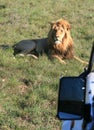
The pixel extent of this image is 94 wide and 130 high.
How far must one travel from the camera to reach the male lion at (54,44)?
8328mm

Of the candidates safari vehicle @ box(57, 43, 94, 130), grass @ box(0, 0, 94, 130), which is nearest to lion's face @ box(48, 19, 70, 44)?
grass @ box(0, 0, 94, 130)

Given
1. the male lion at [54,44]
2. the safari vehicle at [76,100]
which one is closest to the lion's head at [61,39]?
the male lion at [54,44]

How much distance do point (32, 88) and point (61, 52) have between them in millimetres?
2349

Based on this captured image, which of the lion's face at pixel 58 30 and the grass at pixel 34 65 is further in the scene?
the lion's face at pixel 58 30

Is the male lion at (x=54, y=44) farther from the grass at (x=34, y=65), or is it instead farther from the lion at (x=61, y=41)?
the grass at (x=34, y=65)

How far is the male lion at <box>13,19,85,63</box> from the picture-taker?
8.33 m

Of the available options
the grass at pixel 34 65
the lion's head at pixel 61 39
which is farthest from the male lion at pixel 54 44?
the grass at pixel 34 65

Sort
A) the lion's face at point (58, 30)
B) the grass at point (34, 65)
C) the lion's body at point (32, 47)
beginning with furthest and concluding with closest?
the lion's body at point (32, 47) < the lion's face at point (58, 30) < the grass at point (34, 65)

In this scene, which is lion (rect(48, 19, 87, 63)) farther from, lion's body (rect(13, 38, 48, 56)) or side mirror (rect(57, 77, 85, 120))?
side mirror (rect(57, 77, 85, 120))

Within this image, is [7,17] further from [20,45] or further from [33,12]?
[20,45]

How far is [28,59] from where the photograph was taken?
7875mm

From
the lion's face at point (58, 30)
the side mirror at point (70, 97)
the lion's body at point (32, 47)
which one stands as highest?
the side mirror at point (70, 97)

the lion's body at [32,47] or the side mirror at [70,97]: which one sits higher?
the side mirror at [70,97]

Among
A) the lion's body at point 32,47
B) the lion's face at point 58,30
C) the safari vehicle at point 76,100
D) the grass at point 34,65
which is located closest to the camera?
the safari vehicle at point 76,100
